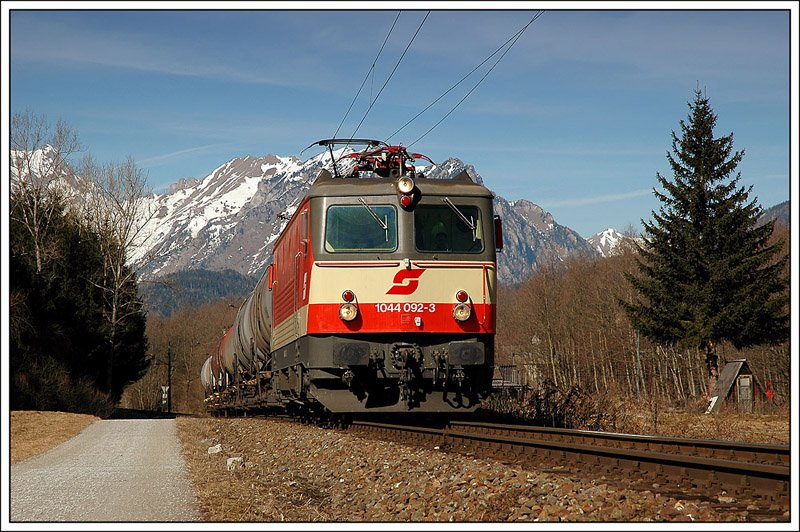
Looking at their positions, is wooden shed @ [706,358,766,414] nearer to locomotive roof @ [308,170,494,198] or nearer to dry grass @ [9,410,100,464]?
locomotive roof @ [308,170,494,198]

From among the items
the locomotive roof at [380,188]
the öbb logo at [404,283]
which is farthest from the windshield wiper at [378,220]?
the öbb logo at [404,283]

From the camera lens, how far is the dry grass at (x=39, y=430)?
645 inches

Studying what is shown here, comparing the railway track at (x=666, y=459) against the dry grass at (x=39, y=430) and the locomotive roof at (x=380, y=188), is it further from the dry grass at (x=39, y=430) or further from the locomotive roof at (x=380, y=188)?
the dry grass at (x=39, y=430)

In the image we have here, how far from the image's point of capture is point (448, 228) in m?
13.9

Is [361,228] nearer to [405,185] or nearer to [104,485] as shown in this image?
[405,185]

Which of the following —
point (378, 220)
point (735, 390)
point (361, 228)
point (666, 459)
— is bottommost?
point (735, 390)

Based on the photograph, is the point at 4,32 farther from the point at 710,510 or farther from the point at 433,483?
the point at 710,510

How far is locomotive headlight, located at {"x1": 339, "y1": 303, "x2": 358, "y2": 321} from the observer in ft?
43.1

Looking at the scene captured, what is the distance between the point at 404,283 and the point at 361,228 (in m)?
1.18

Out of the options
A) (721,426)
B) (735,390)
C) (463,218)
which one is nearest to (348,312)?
(463,218)

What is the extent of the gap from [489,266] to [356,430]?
168 inches

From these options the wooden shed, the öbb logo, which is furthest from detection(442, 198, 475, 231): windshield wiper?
the wooden shed

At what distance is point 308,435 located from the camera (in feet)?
51.3

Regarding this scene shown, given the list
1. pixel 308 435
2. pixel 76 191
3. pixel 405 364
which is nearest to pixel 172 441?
pixel 308 435
